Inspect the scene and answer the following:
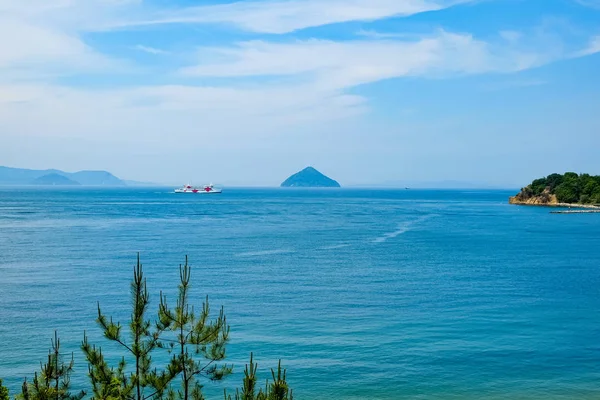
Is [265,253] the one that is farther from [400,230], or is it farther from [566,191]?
[566,191]

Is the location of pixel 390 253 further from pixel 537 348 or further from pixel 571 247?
pixel 537 348

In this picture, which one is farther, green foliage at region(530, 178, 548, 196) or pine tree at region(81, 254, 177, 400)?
green foliage at region(530, 178, 548, 196)

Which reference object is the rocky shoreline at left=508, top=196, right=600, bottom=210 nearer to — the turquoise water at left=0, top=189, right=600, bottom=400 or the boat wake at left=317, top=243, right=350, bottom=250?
the turquoise water at left=0, top=189, right=600, bottom=400

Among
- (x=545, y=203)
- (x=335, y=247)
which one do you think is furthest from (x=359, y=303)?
(x=545, y=203)

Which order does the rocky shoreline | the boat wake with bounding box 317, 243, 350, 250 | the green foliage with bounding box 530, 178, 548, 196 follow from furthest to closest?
1. the green foliage with bounding box 530, 178, 548, 196
2. the rocky shoreline
3. the boat wake with bounding box 317, 243, 350, 250

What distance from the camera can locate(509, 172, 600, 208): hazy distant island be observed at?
154 meters

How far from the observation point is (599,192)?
15150cm

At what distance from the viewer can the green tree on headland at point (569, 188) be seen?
154 meters

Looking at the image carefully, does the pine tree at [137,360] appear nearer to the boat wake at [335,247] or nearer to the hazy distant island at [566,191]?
the boat wake at [335,247]

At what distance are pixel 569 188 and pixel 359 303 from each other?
454ft

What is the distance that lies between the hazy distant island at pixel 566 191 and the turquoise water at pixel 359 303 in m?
81.4

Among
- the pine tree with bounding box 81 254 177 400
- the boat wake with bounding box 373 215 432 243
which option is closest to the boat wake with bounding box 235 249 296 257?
the boat wake with bounding box 373 215 432 243

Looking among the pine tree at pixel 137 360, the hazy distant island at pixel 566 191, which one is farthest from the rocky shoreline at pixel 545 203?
the pine tree at pixel 137 360

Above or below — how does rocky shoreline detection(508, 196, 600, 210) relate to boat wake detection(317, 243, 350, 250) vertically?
above
